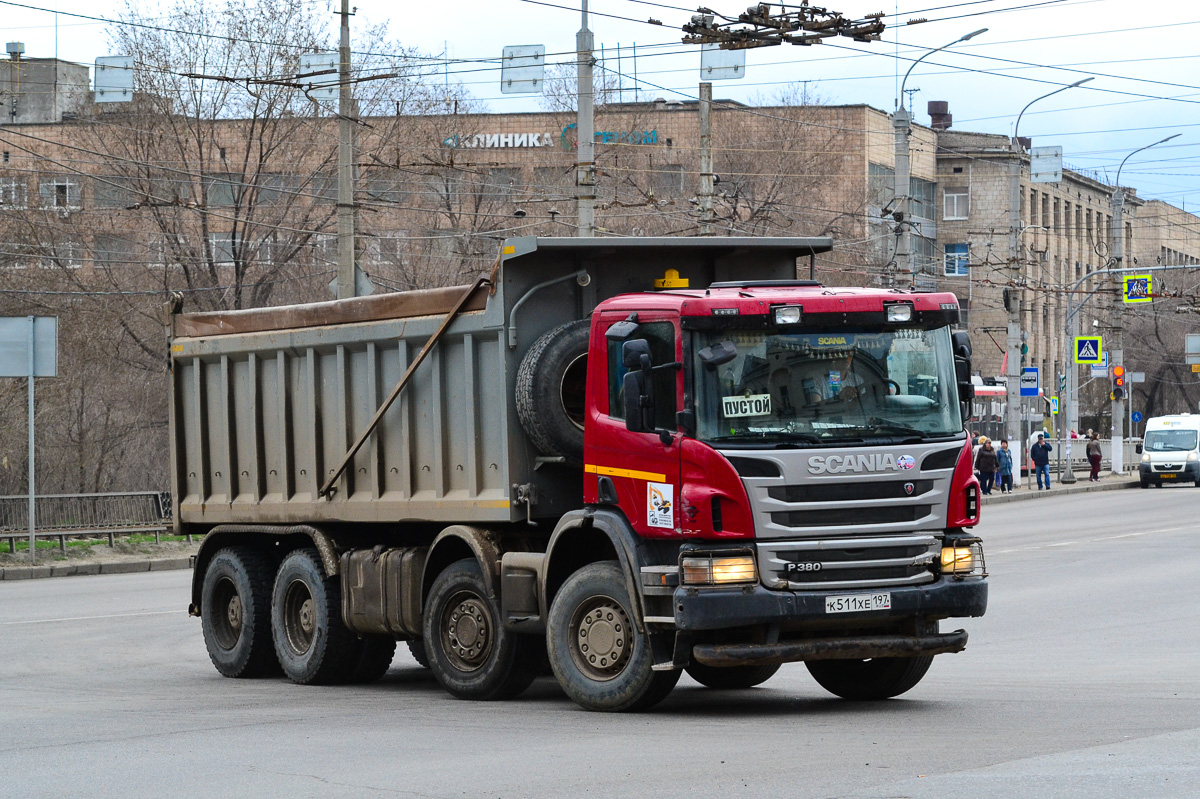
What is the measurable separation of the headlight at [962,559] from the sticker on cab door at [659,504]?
1696 mm

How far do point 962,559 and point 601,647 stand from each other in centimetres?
227

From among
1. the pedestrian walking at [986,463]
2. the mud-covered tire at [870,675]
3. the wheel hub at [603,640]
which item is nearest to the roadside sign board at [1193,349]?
the pedestrian walking at [986,463]

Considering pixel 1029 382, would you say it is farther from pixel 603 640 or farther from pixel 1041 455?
pixel 603 640

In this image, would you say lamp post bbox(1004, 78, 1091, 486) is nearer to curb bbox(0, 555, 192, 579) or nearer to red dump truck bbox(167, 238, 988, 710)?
curb bbox(0, 555, 192, 579)

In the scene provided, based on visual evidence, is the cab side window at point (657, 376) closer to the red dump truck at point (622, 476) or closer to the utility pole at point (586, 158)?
the red dump truck at point (622, 476)

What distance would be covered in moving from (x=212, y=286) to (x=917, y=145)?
51229mm

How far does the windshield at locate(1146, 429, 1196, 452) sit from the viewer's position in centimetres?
5231

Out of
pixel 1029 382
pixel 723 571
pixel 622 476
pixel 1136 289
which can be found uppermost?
pixel 1136 289

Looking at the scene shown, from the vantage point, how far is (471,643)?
11.3 m

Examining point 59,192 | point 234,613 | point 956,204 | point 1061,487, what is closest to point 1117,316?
point 1061,487

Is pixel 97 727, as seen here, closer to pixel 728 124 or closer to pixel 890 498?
pixel 890 498

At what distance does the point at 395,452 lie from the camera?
12.0 m

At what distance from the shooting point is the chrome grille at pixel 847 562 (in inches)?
369

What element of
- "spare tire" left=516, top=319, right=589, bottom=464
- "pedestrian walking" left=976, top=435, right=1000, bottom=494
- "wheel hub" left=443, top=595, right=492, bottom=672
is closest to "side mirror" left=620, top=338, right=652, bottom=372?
"spare tire" left=516, top=319, right=589, bottom=464
